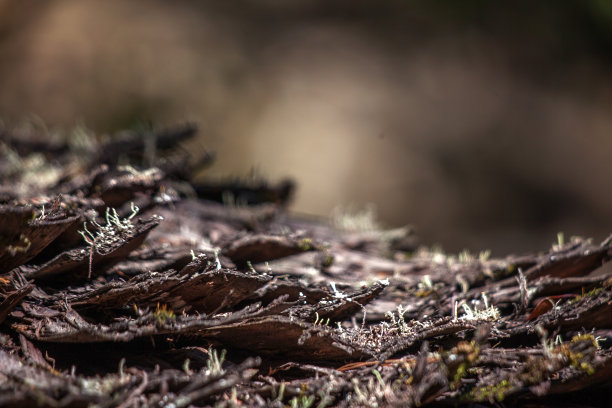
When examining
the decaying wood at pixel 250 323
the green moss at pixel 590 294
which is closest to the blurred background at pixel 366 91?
the decaying wood at pixel 250 323

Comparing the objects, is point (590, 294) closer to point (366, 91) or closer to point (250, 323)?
point (250, 323)

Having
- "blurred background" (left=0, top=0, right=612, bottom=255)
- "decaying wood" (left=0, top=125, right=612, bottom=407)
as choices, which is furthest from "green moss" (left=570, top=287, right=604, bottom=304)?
"blurred background" (left=0, top=0, right=612, bottom=255)

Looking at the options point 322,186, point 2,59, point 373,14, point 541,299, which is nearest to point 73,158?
point 541,299

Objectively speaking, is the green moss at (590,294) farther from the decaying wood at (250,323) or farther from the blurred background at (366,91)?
the blurred background at (366,91)

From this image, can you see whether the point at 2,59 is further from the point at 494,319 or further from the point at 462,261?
the point at 494,319

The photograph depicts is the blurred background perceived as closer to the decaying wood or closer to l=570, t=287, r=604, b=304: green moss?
the decaying wood

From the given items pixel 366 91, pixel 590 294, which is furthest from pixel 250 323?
pixel 366 91

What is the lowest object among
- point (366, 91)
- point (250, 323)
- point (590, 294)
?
point (250, 323)
